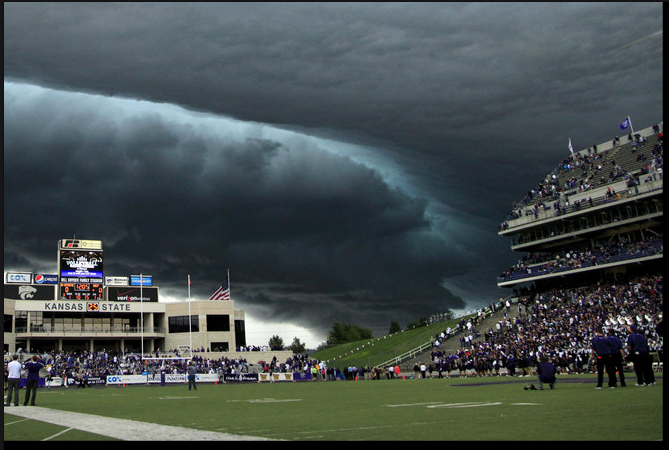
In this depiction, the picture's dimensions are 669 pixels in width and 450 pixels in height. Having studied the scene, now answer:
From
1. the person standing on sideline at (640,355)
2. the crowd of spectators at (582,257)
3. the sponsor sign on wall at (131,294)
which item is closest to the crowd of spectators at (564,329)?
the crowd of spectators at (582,257)

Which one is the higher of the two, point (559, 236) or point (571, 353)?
point (559, 236)

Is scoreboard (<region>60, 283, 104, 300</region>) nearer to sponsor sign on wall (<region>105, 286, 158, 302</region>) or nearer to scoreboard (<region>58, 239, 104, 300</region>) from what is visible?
scoreboard (<region>58, 239, 104, 300</region>)

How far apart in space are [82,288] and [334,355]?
38.4m

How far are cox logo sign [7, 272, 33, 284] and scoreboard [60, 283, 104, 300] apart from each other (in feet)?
22.2

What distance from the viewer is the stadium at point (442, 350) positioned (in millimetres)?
12406

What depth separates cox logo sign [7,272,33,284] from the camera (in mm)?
96562

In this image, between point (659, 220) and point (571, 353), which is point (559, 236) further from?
point (571, 353)

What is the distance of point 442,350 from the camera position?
69.5 m

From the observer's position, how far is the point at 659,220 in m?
68.5

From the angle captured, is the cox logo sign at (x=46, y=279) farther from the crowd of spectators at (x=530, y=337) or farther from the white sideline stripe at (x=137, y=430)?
the white sideline stripe at (x=137, y=430)

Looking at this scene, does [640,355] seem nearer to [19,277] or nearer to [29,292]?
[29,292]

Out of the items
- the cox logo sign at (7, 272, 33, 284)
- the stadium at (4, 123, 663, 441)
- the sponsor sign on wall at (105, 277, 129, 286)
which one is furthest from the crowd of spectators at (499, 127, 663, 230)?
the cox logo sign at (7, 272, 33, 284)
